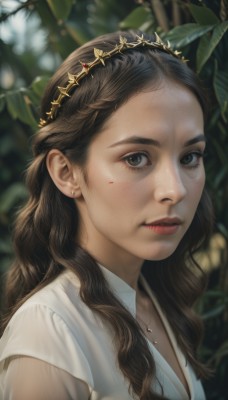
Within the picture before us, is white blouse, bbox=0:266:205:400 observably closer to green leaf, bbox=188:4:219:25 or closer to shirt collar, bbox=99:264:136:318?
shirt collar, bbox=99:264:136:318

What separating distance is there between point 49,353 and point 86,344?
12 centimetres

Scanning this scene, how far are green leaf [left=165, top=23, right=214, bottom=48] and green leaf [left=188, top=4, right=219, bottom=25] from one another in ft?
0.05

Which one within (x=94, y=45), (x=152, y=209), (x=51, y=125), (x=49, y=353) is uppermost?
(x=94, y=45)

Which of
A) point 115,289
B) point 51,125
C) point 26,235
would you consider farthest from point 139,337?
point 51,125

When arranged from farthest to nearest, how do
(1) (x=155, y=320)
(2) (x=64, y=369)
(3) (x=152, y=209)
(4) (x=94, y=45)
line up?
(1) (x=155, y=320) → (4) (x=94, y=45) → (3) (x=152, y=209) → (2) (x=64, y=369)

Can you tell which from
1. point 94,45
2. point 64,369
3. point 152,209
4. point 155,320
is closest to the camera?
point 64,369

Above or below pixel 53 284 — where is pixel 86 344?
below

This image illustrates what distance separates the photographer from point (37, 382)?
1.20m

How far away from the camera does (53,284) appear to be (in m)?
1.42

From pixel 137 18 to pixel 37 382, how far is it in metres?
1.25

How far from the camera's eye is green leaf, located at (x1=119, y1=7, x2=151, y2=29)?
189cm

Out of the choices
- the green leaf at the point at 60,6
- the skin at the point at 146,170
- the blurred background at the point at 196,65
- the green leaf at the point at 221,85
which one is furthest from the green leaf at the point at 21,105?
the green leaf at the point at 221,85

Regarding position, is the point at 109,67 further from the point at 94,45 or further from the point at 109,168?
the point at 109,168

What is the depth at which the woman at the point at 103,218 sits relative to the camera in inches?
50.5
